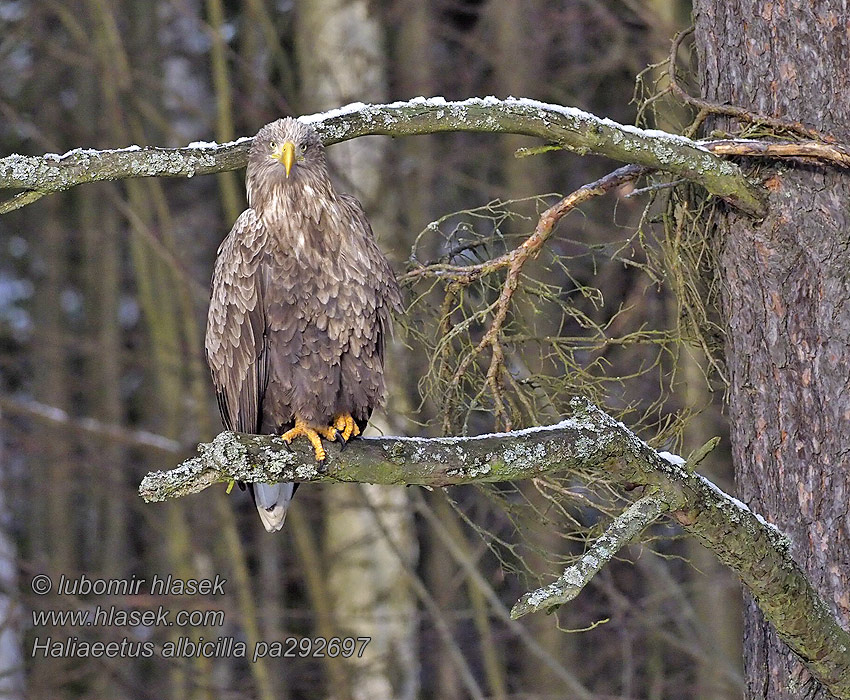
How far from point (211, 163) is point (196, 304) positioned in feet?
18.5

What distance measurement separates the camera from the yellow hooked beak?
3.71 m

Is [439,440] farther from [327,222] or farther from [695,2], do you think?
[695,2]

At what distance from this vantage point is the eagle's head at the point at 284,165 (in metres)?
3.77

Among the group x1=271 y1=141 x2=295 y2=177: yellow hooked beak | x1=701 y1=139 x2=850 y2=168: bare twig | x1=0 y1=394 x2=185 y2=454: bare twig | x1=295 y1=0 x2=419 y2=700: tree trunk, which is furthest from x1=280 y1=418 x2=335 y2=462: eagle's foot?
x1=0 y1=394 x2=185 y2=454: bare twig

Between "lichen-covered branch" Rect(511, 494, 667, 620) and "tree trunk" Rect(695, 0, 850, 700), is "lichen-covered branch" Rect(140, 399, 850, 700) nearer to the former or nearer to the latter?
"lichen-covered branch" Rect(511, 494, 667, 620)

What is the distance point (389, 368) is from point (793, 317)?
397cm

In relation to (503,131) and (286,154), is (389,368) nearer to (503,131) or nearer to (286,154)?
(286,154)

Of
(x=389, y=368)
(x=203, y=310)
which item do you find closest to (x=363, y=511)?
(x=389, y=368)

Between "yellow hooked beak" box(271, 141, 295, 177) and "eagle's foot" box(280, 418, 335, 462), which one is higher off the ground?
"yellow hooked beak" box(271, 141, 295, 177)

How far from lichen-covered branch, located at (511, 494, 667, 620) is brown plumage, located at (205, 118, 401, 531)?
1.35 metres

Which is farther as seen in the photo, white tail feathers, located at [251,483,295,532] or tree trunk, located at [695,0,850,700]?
white tail feathers, located at [251,483,295,532]

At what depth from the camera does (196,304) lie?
28.0ft

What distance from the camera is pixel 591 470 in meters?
2.77

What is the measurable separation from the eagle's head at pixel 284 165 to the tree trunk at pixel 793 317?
1363 mm
